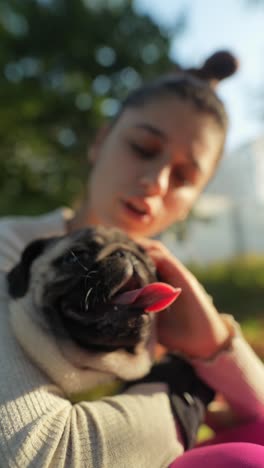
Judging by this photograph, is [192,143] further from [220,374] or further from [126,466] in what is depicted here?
[126,466]

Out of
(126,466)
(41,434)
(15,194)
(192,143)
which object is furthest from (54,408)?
(15,194)

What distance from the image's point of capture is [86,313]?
1.00 m

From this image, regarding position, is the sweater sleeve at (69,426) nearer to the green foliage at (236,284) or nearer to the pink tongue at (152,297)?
the pink tongue at (152,297)

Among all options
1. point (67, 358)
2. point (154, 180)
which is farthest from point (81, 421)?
point (154, 180)

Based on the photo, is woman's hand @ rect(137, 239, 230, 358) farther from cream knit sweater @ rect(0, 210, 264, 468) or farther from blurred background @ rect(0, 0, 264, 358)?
blurred background @ rect(0, 0, 264, 358)

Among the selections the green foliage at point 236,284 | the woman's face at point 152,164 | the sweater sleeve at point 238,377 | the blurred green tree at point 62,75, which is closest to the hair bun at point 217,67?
the woman's face at point 152,164

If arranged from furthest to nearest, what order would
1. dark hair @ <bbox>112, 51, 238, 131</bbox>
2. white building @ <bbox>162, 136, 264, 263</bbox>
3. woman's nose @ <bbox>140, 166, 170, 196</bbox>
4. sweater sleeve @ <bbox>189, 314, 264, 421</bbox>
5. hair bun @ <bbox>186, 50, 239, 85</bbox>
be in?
white building @ <bbox>162, 136, 264, 263</bbox> < hair bun @ <bbox>186, 50, 239, 85</bbox> < dark hair @ <bbox>112, 51, 238, 131</bbox> < woman's nose @ <bbox>140, 166, 170, 196</bbox> < sweater sleeve @ <bbox>189, 314, 264, 421</bbox>

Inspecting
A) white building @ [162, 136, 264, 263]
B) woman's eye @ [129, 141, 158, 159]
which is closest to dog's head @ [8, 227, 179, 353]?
woman's eye @ [129, 141, 158, 159]

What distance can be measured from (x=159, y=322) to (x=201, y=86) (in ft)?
2.87

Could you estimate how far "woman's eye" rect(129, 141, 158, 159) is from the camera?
1447 mm

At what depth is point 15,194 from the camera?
743 centimetres

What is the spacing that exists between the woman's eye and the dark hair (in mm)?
188

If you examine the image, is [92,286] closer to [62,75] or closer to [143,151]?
[143,151]

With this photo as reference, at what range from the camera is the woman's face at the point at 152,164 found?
1410 millimetres
